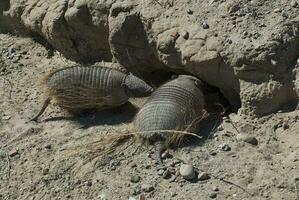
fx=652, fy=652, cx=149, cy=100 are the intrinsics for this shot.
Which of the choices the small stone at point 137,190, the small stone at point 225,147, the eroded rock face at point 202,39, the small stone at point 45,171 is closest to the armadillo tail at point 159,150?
the small stone at point 137,190

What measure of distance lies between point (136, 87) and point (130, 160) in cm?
77

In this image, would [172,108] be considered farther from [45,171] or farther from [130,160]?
[45,171]

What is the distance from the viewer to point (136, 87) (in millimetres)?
4836

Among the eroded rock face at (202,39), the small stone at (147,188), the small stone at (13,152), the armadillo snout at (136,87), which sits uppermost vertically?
the eroded rock face at (202,39)

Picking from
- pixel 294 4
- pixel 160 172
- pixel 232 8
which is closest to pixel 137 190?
pixel 160 172

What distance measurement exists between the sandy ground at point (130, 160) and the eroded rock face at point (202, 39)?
0.79 ft

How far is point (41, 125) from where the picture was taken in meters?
4.79

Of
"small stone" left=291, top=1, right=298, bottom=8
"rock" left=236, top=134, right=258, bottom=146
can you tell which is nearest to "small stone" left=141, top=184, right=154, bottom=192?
"rock" left=236, top=134, right=258, bottom=146

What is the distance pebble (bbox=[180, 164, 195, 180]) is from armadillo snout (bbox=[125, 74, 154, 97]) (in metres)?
0.99

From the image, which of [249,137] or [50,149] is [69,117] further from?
[249,137]

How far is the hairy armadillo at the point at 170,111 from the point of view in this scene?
4273 millimetres

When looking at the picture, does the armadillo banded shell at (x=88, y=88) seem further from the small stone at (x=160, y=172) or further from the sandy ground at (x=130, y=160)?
the small stone at (x=160, y=172)

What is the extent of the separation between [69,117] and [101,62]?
2.09 ft

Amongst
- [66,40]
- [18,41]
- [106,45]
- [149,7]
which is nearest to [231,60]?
[149,7]
